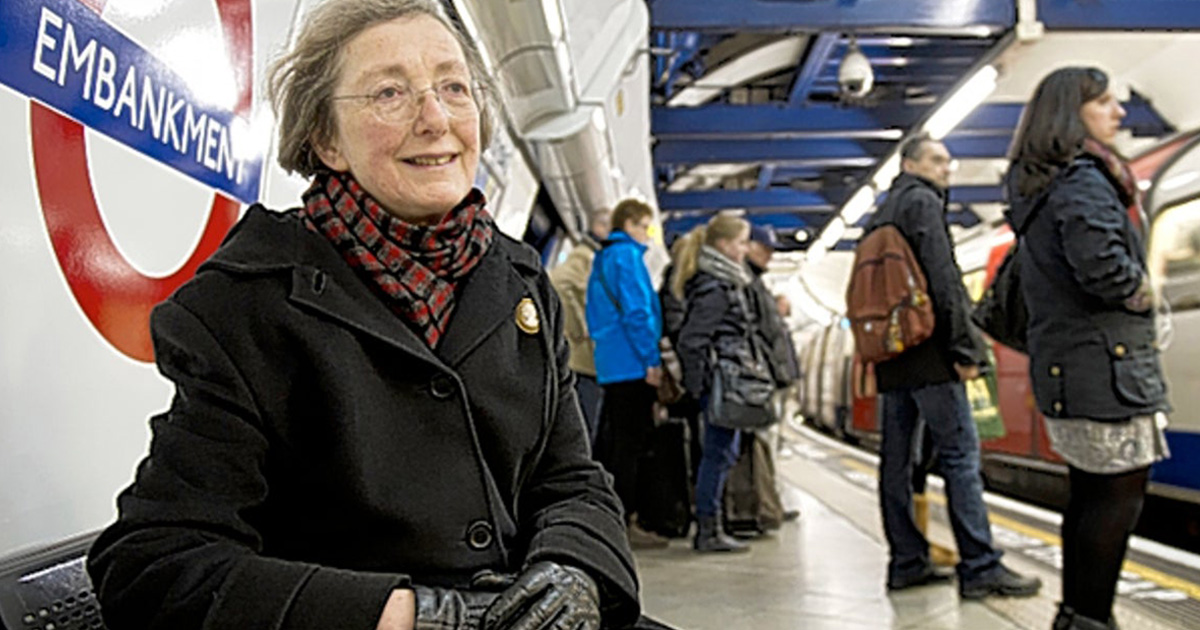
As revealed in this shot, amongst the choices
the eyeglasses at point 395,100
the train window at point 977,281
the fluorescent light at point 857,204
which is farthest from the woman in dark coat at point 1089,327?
the fluorescent light at point 857,204

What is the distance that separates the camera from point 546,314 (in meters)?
1.52

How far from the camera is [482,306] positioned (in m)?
1.37

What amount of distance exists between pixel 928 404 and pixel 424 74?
105 inches

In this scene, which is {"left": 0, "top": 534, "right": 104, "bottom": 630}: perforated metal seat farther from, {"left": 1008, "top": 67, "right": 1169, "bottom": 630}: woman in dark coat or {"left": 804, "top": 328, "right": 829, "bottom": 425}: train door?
{"left": 804, "top": 328, "right": 829, "bottom": 425}: train door

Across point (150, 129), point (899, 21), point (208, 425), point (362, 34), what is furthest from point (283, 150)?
point (899, 21)

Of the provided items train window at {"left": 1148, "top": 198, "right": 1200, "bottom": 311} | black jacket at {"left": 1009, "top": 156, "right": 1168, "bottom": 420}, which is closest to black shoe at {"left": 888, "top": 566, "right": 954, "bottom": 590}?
black jacket at {"left": 1009, "top": 156, "right": 1168, "bottom": 420}

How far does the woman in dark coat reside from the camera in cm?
268

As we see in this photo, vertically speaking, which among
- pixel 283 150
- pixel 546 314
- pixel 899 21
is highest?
pixel 899 21

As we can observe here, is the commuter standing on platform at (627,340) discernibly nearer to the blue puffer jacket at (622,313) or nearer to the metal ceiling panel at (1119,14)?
the blue puffer jacket at (622,313)

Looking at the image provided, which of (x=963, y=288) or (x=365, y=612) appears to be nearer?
(x=365, y=612)

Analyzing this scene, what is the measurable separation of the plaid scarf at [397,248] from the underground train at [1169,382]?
8.03 ft

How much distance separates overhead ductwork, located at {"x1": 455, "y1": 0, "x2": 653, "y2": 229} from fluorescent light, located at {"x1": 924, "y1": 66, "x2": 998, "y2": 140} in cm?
285

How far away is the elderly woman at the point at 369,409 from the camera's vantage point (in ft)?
3.62

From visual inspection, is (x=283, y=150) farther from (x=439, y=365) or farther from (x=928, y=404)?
(x=928, y=404)
